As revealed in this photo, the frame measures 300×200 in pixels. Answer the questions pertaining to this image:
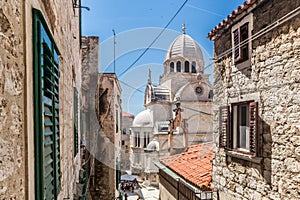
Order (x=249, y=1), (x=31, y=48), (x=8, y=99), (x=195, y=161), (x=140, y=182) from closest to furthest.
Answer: (x=8, y=99)
(x=31, y=48)
(x=249, y=1)
(x=195, y=161)
(x=140, y=182)

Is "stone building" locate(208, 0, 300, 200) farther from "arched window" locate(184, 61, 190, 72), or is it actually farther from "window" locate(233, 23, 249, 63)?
"arched window" locate(184, 61, 190, 72)

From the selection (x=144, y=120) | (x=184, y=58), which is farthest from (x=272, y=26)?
(x=144, y=120)

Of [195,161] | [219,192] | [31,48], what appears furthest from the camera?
[195,161]

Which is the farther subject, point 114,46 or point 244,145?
point 114,46

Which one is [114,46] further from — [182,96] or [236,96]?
[182,96]

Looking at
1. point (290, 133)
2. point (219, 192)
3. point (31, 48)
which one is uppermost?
point (31, 48)

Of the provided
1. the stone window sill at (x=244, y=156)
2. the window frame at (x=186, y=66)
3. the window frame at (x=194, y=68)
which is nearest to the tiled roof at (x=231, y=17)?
the stone window sill at (x=244, y=156)

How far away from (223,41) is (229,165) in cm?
275

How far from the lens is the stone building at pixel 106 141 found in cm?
876

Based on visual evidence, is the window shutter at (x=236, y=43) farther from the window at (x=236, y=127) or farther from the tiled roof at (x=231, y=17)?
the window at (x=236, y=127)

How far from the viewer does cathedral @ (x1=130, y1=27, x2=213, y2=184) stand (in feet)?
85.5

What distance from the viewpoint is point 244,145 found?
160 inches

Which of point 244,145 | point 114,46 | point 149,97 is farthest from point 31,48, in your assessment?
point 149,97

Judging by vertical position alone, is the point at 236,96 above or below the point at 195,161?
above
